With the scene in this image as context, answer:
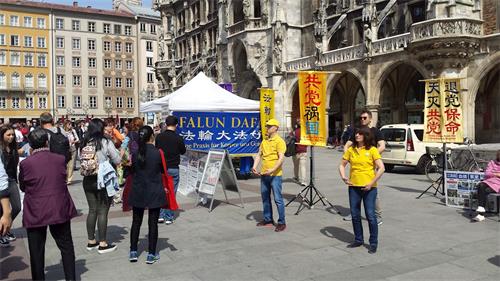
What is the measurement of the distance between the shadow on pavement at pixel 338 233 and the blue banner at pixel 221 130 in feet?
21.7

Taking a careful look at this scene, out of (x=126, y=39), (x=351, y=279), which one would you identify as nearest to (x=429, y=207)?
(x=351, y=279)

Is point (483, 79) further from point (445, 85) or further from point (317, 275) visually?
point (317, 275)

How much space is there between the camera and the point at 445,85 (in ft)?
35.7

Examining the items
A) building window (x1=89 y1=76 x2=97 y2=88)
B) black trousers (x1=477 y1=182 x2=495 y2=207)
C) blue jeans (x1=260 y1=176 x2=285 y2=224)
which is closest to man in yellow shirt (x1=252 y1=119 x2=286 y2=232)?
blue jeans (x1=260 y1=176 x2=285 y2=224)

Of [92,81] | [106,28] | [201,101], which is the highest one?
[106,28]

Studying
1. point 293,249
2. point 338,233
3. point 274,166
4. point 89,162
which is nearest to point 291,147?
point 274,166

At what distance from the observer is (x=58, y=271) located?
19.1ft

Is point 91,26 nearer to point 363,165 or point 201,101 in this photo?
point 201,101

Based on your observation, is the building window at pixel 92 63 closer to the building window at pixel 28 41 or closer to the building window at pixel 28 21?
the building window at pixel 28 41

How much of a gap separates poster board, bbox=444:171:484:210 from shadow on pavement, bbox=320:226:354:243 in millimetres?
2938

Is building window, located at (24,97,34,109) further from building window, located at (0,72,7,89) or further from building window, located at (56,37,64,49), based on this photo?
building window, located at (56,37,64,49)

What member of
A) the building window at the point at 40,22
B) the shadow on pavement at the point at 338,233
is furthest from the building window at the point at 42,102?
the shadow on pavement at the point at 338,233

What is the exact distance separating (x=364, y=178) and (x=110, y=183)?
139 inches

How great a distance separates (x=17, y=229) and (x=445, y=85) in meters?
9.52
